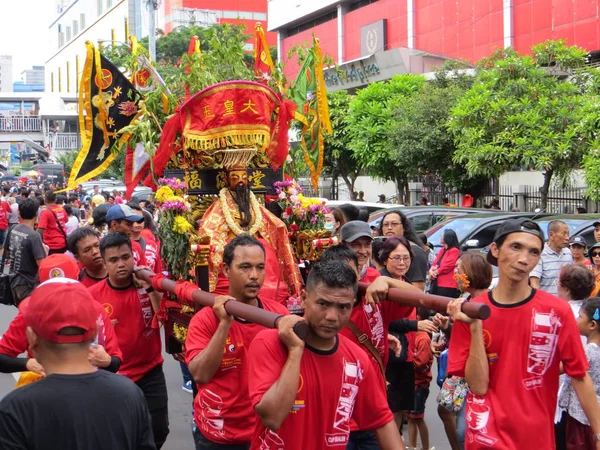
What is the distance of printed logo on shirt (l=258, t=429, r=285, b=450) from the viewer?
350 cm

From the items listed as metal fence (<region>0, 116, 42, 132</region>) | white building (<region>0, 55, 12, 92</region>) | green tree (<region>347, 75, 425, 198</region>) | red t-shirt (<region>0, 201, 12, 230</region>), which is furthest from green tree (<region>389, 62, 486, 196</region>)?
white building (<region>0, 55, 12, 92</region>)

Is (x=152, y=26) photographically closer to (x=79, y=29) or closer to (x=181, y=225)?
(x=181, y=225)

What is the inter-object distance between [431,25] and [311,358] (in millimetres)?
34760

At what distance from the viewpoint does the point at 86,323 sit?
118 inches

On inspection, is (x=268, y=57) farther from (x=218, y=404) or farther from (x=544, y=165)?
(x=544, y=165)

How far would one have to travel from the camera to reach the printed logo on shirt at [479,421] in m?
4.22

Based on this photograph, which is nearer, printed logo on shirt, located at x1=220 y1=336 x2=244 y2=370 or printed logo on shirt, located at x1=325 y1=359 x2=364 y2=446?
printed logo on shirt, located at x1=325 y1=359 x2=364 y2=446

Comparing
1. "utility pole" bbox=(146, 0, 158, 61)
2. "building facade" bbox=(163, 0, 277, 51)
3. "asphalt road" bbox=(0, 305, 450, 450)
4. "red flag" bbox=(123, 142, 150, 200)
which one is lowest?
"asphalt road" bbox=(0, 305, 450, 450)

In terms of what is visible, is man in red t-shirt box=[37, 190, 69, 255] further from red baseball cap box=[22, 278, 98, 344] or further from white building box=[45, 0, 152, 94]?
white building box=[45, 0, 152, 94]

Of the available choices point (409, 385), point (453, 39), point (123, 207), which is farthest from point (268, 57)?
point (453, 39)

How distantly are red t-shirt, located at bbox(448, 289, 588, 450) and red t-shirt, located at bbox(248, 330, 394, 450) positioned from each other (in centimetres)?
80

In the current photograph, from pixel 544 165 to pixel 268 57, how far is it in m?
13.3

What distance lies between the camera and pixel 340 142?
96.4ft

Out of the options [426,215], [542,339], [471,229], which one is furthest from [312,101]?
[426,215]
